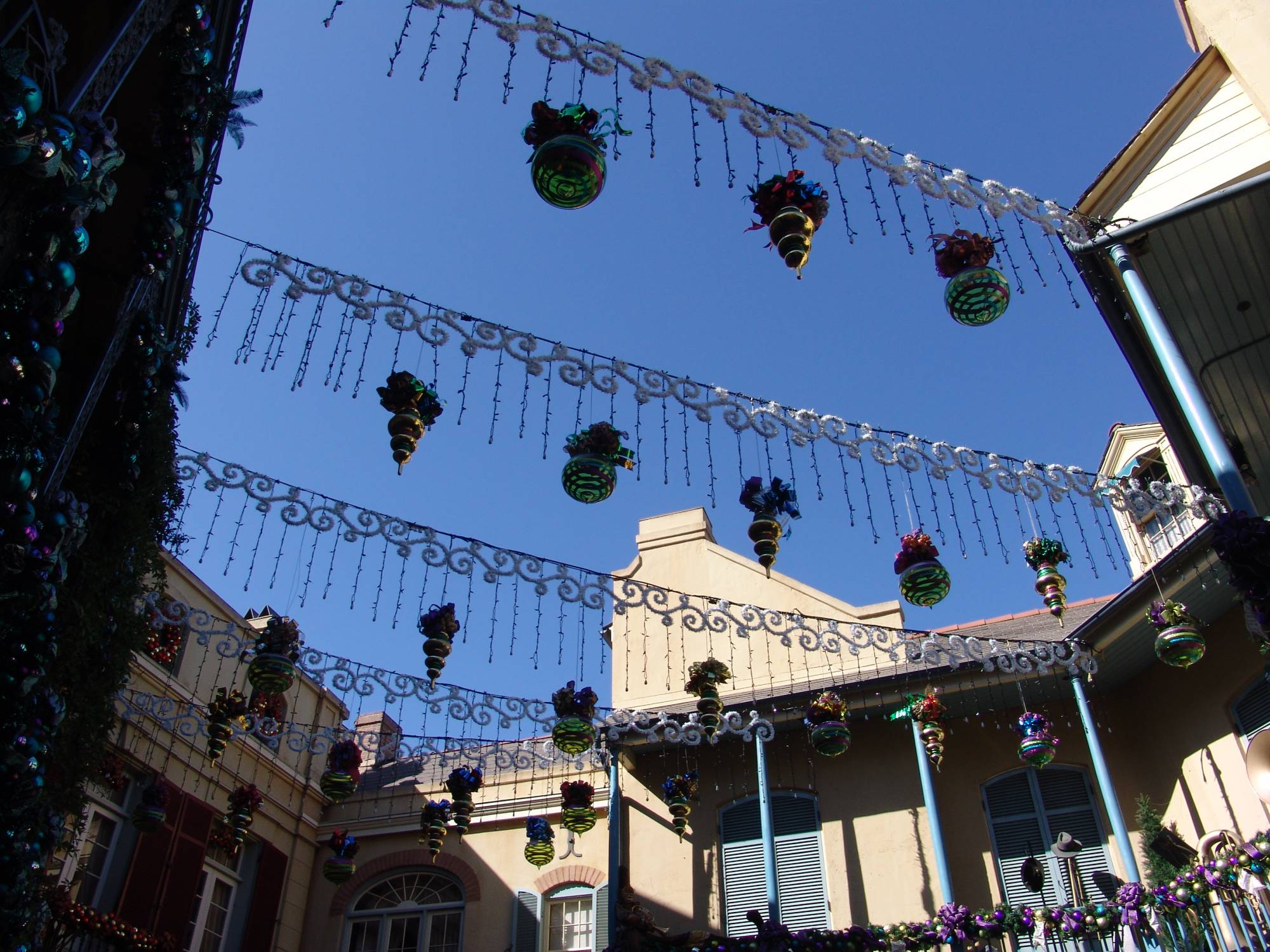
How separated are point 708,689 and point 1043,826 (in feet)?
15.5

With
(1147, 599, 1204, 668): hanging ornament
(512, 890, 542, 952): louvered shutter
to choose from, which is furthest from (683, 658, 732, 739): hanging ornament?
(512, 890, 542, 952): louvered shutter

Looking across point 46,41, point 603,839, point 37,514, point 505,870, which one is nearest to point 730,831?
point 603,839

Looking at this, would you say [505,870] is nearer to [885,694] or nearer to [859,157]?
[885,694]

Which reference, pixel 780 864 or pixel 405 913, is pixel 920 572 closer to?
pixel 780 864

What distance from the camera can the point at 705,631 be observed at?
15484 millimetres

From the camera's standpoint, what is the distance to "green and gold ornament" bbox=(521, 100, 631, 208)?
605cm

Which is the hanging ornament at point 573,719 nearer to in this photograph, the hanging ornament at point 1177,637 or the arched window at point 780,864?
the arched window at point 780,864

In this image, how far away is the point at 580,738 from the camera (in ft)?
33.2

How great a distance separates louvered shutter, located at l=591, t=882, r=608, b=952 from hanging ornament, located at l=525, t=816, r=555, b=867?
1.35 m

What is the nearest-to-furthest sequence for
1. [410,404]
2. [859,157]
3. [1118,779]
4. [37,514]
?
[37,514]
[859,157]
[410,404]
[1118,779]

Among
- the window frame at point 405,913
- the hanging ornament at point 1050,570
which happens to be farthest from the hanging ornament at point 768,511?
the window frame at point 405,913

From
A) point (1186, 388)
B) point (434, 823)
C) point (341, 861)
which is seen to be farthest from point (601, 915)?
point (1186, 388)

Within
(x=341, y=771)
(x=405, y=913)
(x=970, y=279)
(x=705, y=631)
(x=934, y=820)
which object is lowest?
(x=405, y=913)

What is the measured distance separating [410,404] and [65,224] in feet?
13.1
